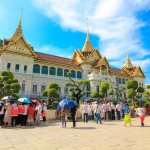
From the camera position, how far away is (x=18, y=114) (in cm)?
1168

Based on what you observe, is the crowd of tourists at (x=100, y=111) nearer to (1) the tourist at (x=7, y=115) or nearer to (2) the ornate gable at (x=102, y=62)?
(1) the tourist at (x=7, y=115)

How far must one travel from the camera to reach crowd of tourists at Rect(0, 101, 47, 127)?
11.4 metres

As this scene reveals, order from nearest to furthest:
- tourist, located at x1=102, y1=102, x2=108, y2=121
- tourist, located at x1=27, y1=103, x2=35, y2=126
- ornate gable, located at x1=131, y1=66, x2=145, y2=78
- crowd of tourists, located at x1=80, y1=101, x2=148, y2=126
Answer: tourist, located at x1=27, y1=103, x2=35, y2=126
crowd of tourists, located at x1=80, y1=101, x2=148, y2=126
tourist, located at x1=102, y1=102, x2=108, y2=121
ornate gable, located at x1=131, y1=66, x2=145, y2=78

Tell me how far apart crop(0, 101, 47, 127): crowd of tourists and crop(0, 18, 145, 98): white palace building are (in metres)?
22.7

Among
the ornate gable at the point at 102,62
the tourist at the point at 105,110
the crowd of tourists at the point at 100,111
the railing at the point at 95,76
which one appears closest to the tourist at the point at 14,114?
the crowd of tourists at the point at 100,111

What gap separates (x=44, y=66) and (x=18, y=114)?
27313 millimetres

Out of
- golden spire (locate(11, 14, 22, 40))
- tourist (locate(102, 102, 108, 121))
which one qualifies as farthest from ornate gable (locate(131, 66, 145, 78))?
tourist (locate(102, 102, 108, 121))

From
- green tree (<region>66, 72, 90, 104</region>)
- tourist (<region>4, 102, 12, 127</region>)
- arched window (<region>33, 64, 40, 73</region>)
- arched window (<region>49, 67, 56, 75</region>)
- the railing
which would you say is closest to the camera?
tourist (<region>4, 102, 12, 127</region>)

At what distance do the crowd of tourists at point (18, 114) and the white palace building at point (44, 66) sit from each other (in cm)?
2268

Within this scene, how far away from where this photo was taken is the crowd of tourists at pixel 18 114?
11.4m

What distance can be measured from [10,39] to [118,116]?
2744 cm

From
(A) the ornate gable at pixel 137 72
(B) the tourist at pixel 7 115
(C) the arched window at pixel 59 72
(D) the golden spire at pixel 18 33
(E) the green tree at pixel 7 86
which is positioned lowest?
(B) the tourist at pixel 7 115

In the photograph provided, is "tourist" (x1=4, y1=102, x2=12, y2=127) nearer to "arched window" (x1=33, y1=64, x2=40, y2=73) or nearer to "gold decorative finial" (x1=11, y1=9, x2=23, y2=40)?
"arched window" (x1=33, y1=64, x2=40, y2=73)

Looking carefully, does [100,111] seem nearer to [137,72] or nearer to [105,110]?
[105,110]
